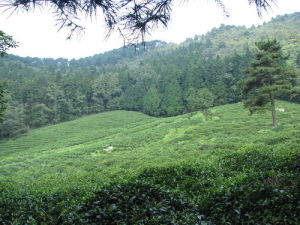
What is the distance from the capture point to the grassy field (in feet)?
31.2

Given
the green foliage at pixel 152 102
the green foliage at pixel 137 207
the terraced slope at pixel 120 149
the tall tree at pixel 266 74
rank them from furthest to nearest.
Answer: the green foliage at pixel 152 102 → the tall tree at pixel 266 74 → the terraced slope at pixel 120 149 → the green foliage at pixel 137 207

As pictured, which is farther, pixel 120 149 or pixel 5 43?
pixel 120 149

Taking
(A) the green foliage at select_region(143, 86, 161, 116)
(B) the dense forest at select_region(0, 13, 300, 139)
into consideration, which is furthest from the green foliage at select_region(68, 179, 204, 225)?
(A) the green foliage at select_region(143, 86, 161, 116)

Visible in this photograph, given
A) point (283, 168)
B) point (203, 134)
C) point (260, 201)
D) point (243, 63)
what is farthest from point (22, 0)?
point (243, 63)

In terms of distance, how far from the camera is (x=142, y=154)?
2523 centimetres

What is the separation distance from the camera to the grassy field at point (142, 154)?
950 cm

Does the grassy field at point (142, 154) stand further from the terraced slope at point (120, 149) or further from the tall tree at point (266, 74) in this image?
the tall tree at point (266, 74)

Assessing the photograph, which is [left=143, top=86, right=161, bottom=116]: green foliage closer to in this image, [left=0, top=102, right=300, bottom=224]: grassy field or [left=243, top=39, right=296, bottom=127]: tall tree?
[left=0, top=102, right=300, bottom=224]: grassy field

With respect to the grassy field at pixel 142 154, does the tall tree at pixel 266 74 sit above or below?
above

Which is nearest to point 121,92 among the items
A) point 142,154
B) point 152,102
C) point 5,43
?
point 152,102

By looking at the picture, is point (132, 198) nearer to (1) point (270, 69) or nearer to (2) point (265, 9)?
(2) point (265, 9)

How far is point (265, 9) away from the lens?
5.64m

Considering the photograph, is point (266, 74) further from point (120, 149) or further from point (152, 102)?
point (152, 102)

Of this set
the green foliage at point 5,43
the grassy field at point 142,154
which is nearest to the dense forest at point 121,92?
the grassy field at point 142,154
